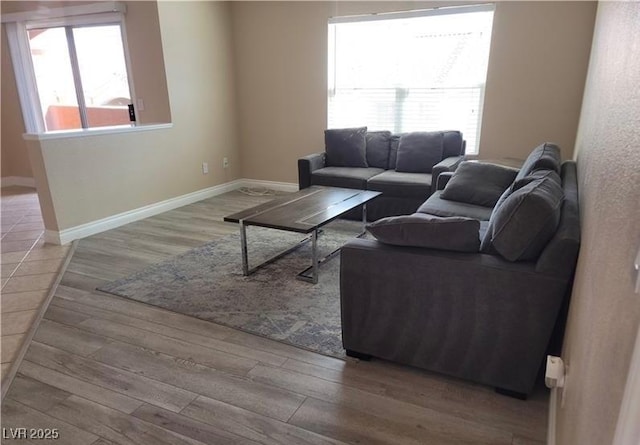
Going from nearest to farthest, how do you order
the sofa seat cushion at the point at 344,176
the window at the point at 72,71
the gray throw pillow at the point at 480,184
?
the gray throw pillow at the point at 480,184 < the sofa seat cushion at the point at 344,176 < the window at the point at 72,71

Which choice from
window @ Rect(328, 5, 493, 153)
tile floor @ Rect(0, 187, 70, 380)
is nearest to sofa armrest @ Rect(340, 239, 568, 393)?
tile floor @ Rect(0, 187, 70, 380)

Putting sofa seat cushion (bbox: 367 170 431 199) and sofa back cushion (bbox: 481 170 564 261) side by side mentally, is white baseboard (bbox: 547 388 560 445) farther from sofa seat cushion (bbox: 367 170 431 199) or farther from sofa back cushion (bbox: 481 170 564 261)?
sofa seat cushion (bbox: 367 170 431 199)

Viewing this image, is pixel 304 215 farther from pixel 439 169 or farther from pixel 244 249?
pixel 439 169

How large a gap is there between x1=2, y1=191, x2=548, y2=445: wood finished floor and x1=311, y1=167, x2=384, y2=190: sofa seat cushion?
7.79 feet

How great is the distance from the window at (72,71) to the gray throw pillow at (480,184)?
407 centimetres

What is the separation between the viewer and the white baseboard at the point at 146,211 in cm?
398

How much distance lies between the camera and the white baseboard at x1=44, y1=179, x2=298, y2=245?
398 cm

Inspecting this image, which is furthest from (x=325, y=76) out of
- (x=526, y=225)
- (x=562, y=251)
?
(x=562, y=251)

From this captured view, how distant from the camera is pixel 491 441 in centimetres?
167

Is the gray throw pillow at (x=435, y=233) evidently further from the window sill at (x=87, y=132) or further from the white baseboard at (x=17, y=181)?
the white baseboard at (x=17, y=181)

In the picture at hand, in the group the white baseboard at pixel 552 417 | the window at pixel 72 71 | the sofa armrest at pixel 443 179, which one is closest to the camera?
the white baseboard at pixel 552 417

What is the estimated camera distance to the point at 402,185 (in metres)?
4.19

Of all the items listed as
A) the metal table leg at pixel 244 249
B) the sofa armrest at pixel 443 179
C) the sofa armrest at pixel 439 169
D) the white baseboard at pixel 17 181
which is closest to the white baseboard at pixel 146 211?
the metal table leg at pixel 244 249

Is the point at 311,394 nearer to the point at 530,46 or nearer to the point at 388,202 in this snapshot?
the point at 388,202
